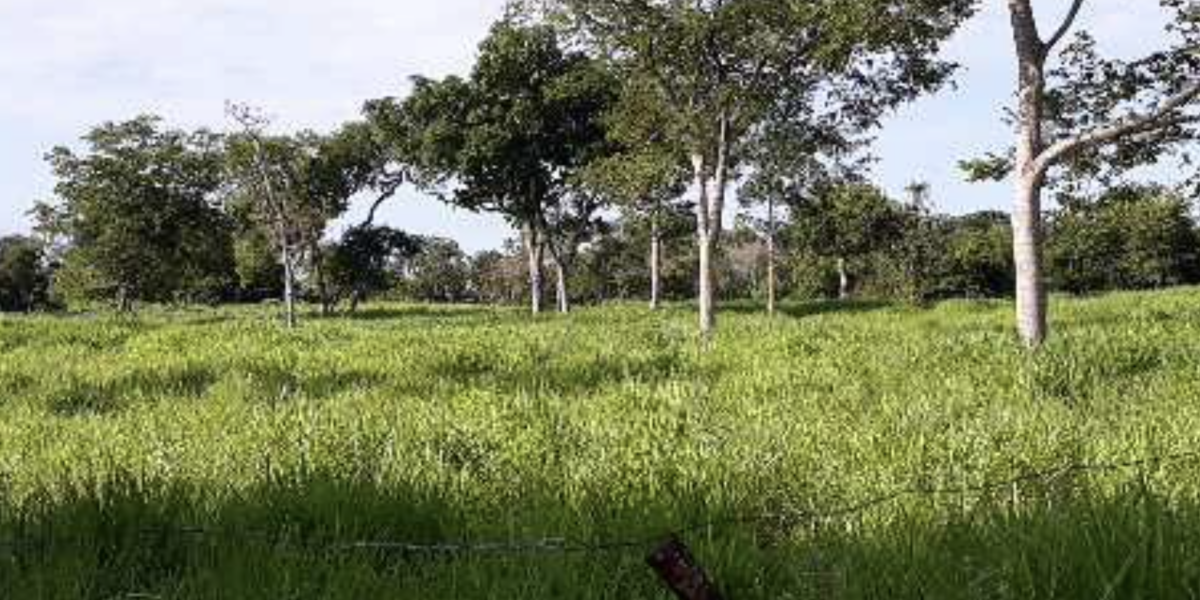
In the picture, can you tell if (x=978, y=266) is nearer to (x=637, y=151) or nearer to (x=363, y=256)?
(x=363, y=256)

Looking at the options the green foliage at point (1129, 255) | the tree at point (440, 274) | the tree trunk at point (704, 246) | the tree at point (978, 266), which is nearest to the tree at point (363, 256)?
the tree at point (978, 266)

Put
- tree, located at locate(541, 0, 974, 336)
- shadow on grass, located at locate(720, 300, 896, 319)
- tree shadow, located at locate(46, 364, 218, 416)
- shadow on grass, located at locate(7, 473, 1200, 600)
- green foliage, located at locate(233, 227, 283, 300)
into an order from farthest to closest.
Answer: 1. green foliage, located at locate(233, 227, 283, 300)
2. shadow on grass, located at locate(720, 300, 896, 319)
3. tree, located at locate(541, 0, 974, 336)
4. tree shadow, located at locate(46, 364, 218, 416)
5. shadow on grass, located at locate(7, 473, 1200, 600)

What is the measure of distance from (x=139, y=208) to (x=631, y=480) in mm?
74534

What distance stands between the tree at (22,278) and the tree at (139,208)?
5159cm

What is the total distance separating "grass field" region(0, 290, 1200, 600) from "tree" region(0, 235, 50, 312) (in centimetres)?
12320

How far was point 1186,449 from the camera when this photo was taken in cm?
693

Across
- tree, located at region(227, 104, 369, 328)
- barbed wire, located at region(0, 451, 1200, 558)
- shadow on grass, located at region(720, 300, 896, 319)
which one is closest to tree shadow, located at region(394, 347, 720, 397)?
barbed wire, located at region(0, 451, 1200, 558)

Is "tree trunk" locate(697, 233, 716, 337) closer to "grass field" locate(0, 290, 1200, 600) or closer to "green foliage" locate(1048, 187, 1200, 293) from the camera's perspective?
"grass field" locate(0, 290, 1200, 600)

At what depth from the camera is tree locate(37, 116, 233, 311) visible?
75.1 meters

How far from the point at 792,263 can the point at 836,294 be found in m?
4.33

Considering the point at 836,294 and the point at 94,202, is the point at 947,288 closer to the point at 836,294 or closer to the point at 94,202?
the point at 836,294

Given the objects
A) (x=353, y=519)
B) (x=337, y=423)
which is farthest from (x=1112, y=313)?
(x=353, y=519)

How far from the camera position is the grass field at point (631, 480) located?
4.50 m

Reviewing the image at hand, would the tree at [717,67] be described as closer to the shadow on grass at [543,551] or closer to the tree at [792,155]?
the tree at [792,155]
